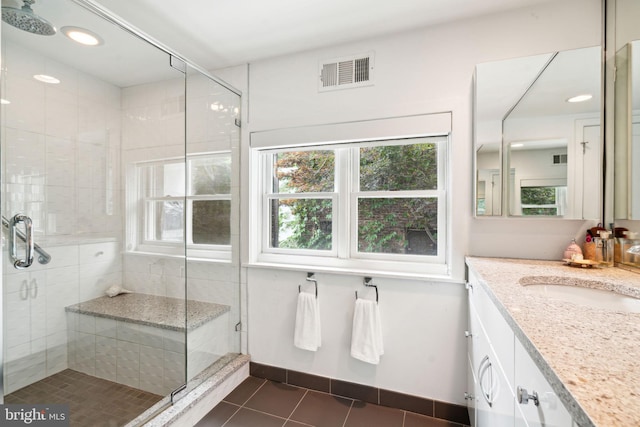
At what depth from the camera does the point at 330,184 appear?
2092 millimetres

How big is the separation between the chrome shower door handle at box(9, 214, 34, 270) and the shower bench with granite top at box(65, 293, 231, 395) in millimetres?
431

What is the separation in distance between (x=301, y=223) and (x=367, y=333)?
3.07 feet

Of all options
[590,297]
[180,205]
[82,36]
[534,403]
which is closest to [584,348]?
[534,403]

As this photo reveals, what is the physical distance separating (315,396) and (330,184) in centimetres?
151

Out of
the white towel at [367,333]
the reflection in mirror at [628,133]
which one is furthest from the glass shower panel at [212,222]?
the reflection in mirror at [628,133]

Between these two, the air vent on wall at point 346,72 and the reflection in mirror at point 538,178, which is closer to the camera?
the reflection in mirror at point 538,178

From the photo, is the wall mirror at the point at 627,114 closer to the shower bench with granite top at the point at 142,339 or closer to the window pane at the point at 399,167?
the window pane at the point at 399,167

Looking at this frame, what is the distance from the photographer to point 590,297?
1.16 meters

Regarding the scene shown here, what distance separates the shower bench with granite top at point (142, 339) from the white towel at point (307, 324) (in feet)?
2.06

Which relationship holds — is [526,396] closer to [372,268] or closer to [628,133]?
[372,268]

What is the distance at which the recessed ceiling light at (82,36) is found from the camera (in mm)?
1400

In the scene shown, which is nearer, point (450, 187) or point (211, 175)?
point (450, 187)

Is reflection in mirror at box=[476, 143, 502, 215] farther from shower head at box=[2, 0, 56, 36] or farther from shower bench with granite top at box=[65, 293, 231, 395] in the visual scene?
shower head at box=[2, 0, 56, 36]

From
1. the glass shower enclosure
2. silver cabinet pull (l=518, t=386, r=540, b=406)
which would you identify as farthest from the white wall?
silver cabinet pull (l=518, t=386, r=540, b=406)
